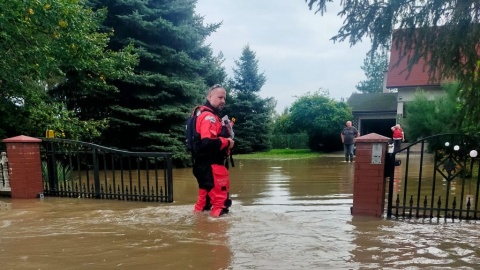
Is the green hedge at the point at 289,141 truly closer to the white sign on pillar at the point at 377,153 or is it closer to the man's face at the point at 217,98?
the white sign on pillar at the point at 377,153

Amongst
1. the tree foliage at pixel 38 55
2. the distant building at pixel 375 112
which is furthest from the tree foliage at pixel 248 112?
the tree foliage at pixel 38 55

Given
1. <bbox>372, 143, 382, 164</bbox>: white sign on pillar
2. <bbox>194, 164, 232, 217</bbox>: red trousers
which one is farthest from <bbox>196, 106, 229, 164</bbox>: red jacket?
<bbox>372, 143, 382, 164</bbox>: white sign on pillar

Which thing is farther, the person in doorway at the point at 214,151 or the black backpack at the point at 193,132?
the black backpack at the point at 193,132

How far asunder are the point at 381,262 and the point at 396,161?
228 centimetres

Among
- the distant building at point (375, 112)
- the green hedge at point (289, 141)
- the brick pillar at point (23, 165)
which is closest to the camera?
the brick pillar at point (23, 165)

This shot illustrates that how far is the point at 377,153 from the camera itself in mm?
5316

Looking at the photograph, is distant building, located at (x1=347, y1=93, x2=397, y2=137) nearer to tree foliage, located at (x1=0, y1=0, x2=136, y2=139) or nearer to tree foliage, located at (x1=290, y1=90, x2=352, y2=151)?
tree foliage, located at (x1=290, y1=90, x2=352, y2=151)

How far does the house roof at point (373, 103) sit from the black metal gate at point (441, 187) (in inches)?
614

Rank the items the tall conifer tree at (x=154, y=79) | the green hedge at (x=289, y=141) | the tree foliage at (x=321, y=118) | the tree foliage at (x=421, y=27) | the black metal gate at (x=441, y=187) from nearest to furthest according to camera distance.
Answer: the tree foliage at (x=421, y=27) < the black metal gate at (x=441, y=187) < the tall conifer tree at (x=154, y=79) < the tree foliage at (x=321, y=118) < the green hedge at (x=289, y=141)

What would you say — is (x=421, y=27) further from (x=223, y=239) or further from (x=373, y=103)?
(x=373, y=103)

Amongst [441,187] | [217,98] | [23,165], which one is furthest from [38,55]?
[441,187]

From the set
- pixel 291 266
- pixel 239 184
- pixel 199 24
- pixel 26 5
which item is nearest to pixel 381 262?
pixel 291 266

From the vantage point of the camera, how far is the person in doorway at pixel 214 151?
16.0ft

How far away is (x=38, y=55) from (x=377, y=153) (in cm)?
788
